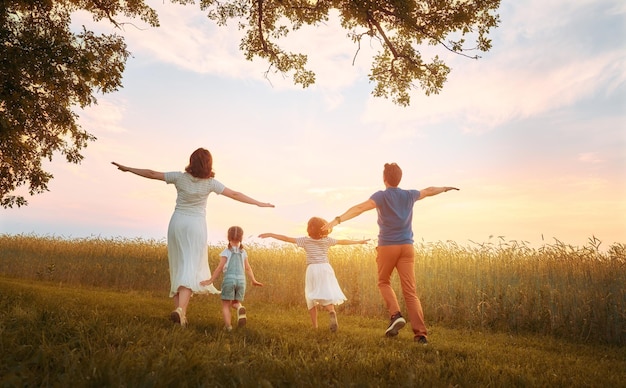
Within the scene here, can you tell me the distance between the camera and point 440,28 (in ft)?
45.8

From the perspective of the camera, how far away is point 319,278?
9141 millimetres

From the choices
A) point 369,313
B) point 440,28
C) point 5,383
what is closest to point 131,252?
point 369,313

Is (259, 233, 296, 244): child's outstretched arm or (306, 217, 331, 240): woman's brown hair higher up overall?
(306, 217, 331, 240): woman's brown hair

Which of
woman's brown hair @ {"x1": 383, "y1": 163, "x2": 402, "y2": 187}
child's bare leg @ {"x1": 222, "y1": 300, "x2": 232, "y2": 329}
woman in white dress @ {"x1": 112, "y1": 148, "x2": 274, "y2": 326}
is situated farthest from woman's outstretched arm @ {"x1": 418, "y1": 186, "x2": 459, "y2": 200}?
child's bare leg @ {"x1": 222, "y1": 300, "x2": 232, "y2": 329}

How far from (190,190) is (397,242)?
3.46 m

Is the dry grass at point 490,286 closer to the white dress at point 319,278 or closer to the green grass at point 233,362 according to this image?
the green grass at point 233,362

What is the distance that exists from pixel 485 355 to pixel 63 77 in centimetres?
1273

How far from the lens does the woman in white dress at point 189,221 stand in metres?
7.90

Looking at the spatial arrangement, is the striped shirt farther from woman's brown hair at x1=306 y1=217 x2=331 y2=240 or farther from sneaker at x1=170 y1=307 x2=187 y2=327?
sneaker at x1=170 y1=307 x2=187 y2=327

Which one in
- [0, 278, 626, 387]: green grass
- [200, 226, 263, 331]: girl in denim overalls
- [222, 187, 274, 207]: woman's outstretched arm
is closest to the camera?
[0, 278, 626, 387]: green grass

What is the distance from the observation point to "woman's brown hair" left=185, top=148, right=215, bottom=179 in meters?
8.03

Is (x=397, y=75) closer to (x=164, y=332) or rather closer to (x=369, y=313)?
(x=369, y=313)

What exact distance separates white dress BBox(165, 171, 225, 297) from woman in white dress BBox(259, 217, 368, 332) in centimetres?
123

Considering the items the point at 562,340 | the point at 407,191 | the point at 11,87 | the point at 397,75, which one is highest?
the point at 397,75
